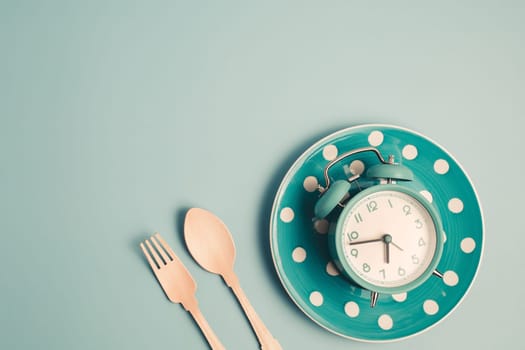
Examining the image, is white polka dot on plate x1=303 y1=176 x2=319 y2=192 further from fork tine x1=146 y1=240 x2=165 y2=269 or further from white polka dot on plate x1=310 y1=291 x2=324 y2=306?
fork tine x1=146 y1=240 x2=165 y2=269

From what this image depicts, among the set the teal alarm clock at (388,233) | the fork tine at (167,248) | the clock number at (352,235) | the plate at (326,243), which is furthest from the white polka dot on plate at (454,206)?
the fork tine at (167,248)

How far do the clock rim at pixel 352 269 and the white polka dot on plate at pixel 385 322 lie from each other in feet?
0.38

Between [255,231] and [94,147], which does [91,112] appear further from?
[255,231]

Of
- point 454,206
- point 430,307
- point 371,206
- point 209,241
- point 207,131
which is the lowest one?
point 430,307

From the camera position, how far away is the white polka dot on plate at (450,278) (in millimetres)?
1000

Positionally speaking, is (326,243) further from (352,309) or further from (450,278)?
(450,278)

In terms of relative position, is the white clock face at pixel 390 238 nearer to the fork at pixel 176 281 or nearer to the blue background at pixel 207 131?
the blue background at pixel 207 131

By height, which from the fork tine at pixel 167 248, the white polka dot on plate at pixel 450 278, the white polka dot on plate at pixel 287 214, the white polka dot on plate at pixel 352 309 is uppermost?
the fork tine at pixel 167 248

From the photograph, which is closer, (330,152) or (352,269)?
(352,269)

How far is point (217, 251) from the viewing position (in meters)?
0.98

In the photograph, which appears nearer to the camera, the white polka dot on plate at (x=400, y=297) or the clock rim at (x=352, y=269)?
the clock rim at (x=352, y=269)

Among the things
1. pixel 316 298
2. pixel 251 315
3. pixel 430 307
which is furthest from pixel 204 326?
pixel 430 307

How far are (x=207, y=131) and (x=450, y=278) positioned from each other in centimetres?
57

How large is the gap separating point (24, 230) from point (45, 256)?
0.21 ft
